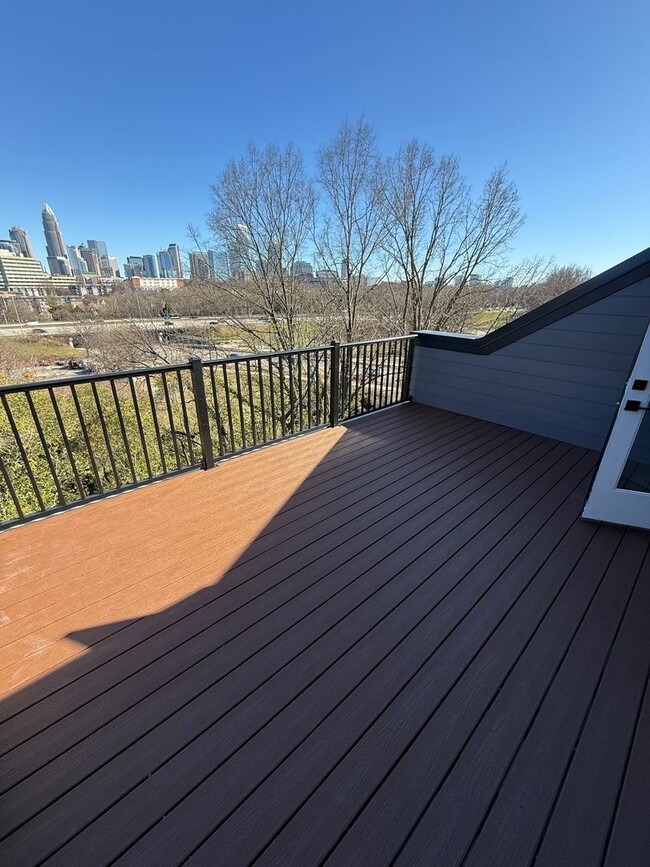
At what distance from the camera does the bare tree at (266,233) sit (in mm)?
8039

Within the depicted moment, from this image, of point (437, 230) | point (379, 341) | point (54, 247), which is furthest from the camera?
point (54, 247)

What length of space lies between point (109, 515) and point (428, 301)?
32.1ft

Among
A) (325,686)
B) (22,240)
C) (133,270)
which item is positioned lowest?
(325,686)

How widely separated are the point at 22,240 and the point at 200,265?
→ 19.3 m

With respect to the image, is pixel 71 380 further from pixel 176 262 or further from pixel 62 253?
pixel 62 253

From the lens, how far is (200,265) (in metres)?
8.86

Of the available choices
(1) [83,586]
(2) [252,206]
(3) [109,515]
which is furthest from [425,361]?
(2) [252,206]

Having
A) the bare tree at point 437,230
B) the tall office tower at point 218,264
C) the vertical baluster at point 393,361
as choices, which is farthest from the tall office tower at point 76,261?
the vertical baluster at point 393,361

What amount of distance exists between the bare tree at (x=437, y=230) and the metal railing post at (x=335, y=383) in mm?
7204

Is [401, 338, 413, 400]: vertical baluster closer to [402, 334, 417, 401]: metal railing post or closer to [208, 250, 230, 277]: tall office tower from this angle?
[402, 334, 417, 401]: metal railing post

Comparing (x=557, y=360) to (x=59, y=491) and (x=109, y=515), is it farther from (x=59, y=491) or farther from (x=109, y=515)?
(x=59, y=491)

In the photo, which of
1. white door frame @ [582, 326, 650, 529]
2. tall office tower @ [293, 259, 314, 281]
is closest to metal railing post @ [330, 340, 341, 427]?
white door frame @ [582, 326, 650, 529]

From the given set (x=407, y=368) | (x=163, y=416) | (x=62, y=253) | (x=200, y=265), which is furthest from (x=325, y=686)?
(x=62, y=253)

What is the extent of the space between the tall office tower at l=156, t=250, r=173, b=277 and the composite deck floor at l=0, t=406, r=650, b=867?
968cm
